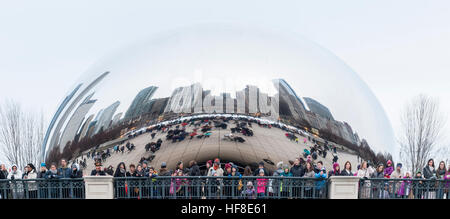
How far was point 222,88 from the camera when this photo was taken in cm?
1391

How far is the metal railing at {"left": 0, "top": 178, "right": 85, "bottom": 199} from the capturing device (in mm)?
12411

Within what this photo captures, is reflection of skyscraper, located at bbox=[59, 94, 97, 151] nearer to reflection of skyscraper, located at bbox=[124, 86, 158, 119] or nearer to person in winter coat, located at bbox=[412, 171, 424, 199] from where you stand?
reflection of skyscraper, located at bbox=[124, 86, 158, 119]

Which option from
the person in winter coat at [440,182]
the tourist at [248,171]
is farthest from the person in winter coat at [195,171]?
the person in winter coat at [440,182]

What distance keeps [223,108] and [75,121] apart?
248 inches

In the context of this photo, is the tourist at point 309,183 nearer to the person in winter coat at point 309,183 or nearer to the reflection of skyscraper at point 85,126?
the person in winter coat at point 309,183

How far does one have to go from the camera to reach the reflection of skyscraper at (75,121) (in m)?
15.3

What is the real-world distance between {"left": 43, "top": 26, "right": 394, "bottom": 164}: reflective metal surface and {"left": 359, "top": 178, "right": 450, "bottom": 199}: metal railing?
2751mm

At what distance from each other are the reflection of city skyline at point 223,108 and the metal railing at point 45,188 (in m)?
2.53

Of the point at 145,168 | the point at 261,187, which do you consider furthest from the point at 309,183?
the point at 145,168

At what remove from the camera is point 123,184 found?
12.6 meters

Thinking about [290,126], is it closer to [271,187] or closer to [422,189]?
[271,187]

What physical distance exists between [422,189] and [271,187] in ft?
16.0

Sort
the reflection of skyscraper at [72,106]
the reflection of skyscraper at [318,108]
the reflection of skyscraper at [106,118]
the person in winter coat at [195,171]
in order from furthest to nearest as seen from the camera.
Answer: the reflection of skyscraper at [72,106], the reflection of skyscraper at [318,108], the reflection of skyscraper at [106,118], the person in winter coat at [195,171]

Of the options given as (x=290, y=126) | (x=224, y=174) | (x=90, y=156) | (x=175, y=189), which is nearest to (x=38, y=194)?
(x=90, y=156)
